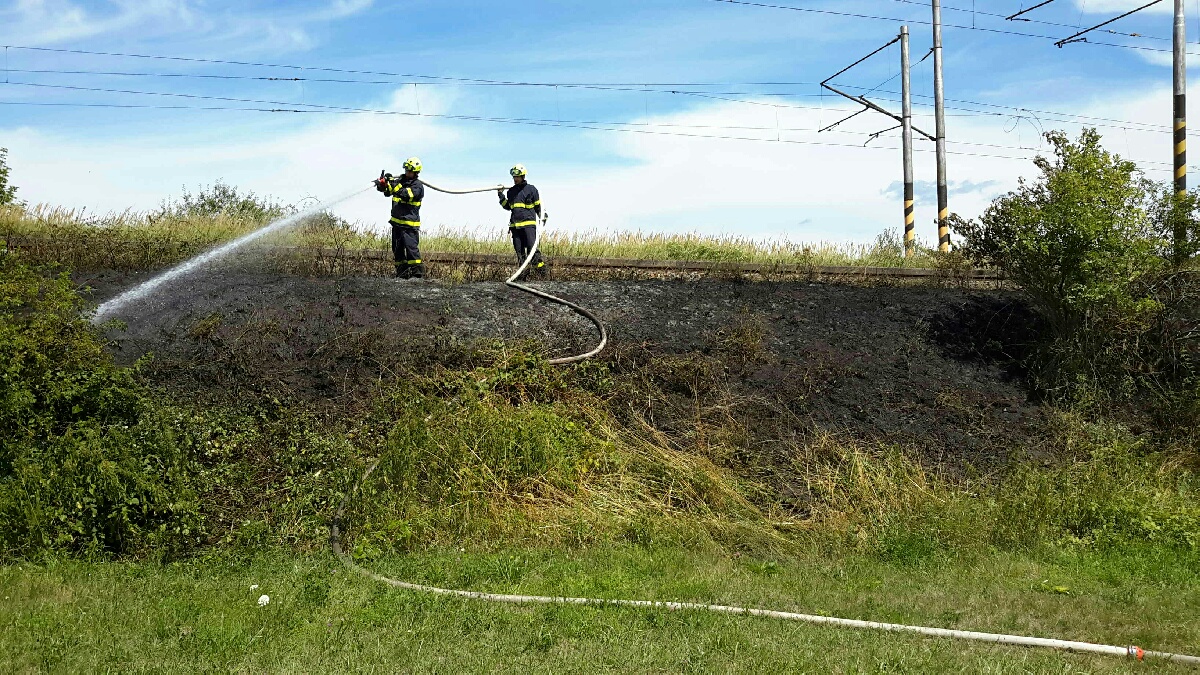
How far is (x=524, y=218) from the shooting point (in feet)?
48.6

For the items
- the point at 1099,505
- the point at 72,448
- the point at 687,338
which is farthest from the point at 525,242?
the point at 1099,505

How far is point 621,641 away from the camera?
Result: 5.84 metres

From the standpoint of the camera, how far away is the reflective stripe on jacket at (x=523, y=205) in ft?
48.5

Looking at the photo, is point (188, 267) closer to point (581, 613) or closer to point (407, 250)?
point (407, 250)

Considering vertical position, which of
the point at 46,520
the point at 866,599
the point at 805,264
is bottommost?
the point at 866,599

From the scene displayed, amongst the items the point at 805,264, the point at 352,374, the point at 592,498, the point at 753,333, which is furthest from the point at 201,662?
the point at 805,264

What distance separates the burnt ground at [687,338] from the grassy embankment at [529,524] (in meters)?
0.32

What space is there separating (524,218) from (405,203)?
1.80m

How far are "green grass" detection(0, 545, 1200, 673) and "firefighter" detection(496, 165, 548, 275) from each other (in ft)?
24.4

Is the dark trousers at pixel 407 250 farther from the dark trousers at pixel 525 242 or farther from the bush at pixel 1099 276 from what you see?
the bush at pixel 1099 276

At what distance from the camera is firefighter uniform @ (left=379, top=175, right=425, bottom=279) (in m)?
13.9

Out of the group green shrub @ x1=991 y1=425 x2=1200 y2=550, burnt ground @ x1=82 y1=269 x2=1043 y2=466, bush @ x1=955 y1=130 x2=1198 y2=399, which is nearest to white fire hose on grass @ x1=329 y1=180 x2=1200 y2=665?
green shrub @ x1=991 y1=425 x2=1200 y2=550

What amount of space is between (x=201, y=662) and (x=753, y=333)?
26.0 feet

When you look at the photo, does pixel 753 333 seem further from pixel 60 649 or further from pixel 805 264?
pixel 60 649
